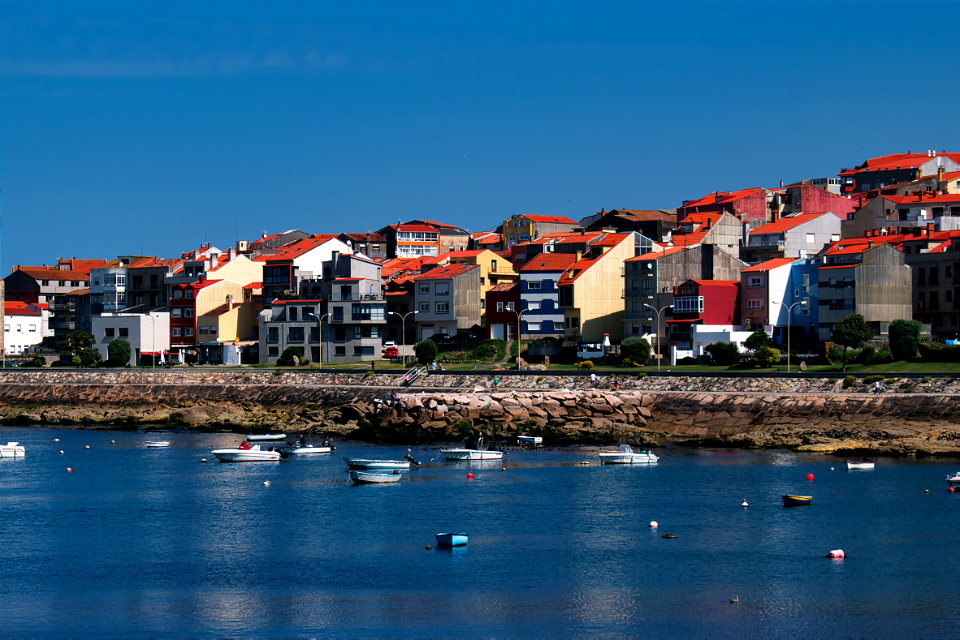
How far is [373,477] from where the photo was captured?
5641cm

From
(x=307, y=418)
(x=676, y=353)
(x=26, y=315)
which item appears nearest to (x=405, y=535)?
(x=307, y=418)

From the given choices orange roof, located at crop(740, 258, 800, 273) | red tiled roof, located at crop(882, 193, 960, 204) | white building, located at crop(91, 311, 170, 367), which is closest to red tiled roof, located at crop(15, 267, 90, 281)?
white building, located at crop(91, 311, 170, 367)

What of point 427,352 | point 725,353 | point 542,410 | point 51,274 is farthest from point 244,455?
point 51,274

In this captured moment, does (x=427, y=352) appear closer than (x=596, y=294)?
Yes

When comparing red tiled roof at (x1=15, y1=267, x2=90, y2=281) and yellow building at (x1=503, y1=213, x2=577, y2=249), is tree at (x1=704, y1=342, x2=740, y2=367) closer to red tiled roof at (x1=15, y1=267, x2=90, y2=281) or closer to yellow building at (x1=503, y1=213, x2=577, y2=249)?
yellow building at (x1=503, y1=213, x2=577, y2=249)

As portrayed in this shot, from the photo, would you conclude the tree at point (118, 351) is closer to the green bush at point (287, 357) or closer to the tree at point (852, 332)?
the green bush at point (287, 357)

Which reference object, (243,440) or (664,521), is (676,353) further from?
(664,521)

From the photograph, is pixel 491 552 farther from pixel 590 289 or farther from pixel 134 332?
pixel 134 332

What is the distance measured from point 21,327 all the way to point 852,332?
101 metres

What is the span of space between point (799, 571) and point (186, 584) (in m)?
20.7

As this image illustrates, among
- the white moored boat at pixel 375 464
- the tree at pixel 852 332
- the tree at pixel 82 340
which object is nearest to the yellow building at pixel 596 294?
the tree at pixel 852 332

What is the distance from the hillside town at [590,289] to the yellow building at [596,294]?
0.16 m

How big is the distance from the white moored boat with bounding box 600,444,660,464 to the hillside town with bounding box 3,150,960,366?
26.7 metres

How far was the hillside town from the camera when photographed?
320 feet
